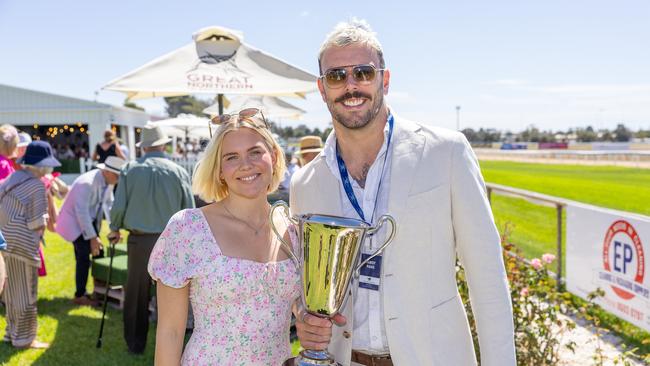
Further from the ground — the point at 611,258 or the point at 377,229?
the point at 377,229

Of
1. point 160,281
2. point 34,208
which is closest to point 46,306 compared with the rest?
point 34,208

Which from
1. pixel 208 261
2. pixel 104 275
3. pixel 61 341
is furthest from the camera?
pixel 104 275

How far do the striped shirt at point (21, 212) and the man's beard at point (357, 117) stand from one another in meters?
4.16

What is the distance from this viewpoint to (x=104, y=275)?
6629 mm

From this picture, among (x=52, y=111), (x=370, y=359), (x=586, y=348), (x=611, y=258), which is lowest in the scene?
(x=586, y=348)

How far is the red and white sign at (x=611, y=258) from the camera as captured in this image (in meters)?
5.20

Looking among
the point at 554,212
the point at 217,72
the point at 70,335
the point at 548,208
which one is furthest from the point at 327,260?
the point at 548,208

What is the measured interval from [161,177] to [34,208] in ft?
4.08

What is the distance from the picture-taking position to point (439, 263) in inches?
79.1

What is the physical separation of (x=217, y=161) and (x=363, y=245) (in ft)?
2.59

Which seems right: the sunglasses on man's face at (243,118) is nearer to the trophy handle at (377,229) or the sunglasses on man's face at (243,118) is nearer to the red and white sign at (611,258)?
the trophy handle at (377,229)

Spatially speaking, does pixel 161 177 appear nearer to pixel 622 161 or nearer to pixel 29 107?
pixel 29 107

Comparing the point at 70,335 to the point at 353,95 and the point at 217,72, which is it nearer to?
the point at 217,72

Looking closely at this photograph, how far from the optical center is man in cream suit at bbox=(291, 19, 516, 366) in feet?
6.47
